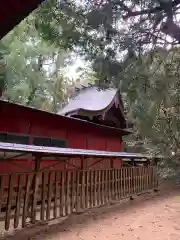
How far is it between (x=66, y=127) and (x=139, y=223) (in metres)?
5.50

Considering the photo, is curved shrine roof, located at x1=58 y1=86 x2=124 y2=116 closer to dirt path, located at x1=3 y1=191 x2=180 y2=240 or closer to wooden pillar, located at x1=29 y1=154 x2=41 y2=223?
dirt path, located at x1=3 y1=191 x2=180 y2=240

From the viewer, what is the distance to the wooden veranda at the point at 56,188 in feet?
20.0

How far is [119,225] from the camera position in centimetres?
726

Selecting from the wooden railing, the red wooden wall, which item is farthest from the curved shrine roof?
the wooden railing

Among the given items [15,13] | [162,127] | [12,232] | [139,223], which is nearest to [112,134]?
[162,127]

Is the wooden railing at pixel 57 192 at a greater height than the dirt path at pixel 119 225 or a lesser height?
greater

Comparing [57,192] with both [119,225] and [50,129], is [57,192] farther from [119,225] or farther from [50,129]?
[50,129]

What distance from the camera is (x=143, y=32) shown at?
5.15 m

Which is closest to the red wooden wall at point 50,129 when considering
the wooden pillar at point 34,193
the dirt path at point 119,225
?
the wooden pillar at point 34,193

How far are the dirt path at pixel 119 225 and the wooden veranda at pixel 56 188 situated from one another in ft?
1.33

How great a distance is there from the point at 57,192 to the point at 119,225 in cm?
192

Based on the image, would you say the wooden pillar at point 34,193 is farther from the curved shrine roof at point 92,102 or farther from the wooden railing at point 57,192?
the curved shrine roof at point 92,102

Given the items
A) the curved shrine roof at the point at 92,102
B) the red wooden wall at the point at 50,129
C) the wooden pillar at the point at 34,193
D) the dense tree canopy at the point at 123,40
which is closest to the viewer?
the dense tree canopy at the point at 123,40

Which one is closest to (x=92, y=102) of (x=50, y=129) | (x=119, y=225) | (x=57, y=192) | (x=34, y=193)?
(x=50, y=129)
